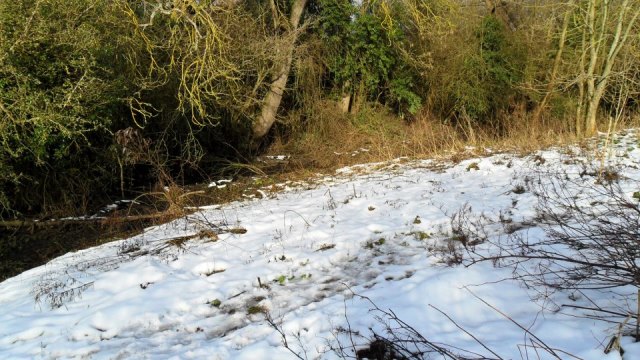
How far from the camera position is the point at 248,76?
13.2 meters

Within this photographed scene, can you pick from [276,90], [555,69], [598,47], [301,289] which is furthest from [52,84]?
[555,69]

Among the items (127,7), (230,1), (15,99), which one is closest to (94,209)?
(15,99)

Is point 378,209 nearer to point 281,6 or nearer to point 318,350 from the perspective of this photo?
point 318,350

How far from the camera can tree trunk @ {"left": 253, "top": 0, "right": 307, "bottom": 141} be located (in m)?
13.6

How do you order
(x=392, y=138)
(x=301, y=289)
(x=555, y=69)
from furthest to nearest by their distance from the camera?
(x=555, y=69) → (x=392, y=138) → (x=301, y=289)

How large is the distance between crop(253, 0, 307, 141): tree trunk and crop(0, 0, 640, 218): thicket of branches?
5 centimetres

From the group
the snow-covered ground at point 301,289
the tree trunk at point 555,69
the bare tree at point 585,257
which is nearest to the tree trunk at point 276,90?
the snow-covered ground at point 301,289

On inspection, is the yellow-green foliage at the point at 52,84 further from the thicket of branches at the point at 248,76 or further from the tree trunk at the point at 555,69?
the tree trunk at the point at 555,69

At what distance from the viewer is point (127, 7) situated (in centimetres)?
877

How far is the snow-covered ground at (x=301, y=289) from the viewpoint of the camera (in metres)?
3.09

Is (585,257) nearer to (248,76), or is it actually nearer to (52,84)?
(52,84)

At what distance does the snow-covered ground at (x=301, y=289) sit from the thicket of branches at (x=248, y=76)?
326 cm

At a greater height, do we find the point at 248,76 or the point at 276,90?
the point at 248,76

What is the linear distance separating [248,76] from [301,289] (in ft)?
33.0
